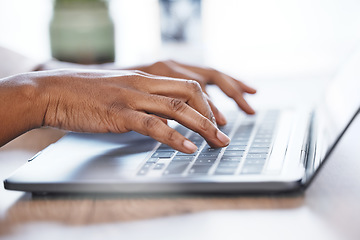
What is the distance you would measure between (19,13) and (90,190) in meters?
1.56

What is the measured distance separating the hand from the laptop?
131 millimetres

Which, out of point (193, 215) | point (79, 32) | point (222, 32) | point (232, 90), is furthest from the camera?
point (222, 32)

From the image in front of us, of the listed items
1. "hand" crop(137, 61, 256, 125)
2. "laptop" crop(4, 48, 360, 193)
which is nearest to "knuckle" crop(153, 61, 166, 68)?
"hand" crop(137, 61, 256, 125)

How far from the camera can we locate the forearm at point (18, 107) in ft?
2.06

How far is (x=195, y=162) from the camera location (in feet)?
1.85

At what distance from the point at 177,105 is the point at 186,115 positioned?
0.02 metres

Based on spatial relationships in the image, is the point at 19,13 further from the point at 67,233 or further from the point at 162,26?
the point at 67,233

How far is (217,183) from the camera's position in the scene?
0.49 m

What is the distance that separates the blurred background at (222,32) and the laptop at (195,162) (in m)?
0.73

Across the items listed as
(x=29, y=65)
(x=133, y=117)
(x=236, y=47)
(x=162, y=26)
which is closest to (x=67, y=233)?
(x=133, y=117)

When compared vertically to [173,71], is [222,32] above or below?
below

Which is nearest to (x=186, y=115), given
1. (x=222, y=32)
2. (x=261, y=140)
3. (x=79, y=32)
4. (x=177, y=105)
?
(x=177, y=105)

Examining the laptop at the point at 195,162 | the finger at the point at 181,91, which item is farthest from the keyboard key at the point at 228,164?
the finger at the point at 181,91

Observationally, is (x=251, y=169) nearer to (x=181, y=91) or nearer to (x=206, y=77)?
(x=181, y=91)
